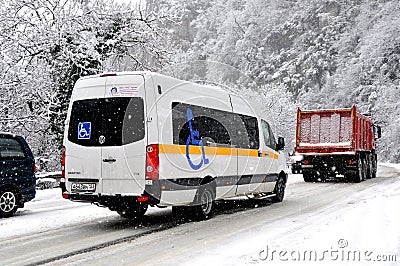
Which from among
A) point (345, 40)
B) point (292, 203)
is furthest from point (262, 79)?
point (292, 203)

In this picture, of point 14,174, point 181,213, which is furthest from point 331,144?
point 14,174

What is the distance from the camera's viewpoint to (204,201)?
9719 mm

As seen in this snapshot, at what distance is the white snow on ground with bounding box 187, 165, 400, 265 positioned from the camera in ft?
20.3

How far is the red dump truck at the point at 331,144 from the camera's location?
814 inches

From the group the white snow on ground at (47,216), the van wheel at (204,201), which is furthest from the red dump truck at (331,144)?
the van wheel at (204,201)

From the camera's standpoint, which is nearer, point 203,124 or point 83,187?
point 83,187

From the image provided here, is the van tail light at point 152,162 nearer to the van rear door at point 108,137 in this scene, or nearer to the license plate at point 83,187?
the van rear door at point 108,137

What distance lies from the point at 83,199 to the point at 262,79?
67.3 m

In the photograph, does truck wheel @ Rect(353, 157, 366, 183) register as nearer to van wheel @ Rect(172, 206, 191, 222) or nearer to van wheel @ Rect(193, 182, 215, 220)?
van wheel @ Rect(172, 206, 191, 222)

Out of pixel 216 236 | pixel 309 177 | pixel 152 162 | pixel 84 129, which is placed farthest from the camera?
pixel 309 177

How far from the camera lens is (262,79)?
244 ft

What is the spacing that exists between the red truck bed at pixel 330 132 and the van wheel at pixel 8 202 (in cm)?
1373

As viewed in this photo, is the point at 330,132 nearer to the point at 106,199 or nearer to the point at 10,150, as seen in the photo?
the point at 10,150

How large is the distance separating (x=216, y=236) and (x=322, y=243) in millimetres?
1756
